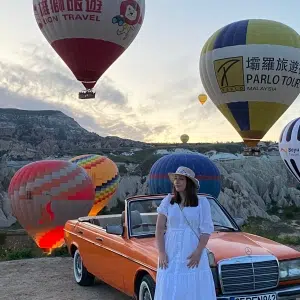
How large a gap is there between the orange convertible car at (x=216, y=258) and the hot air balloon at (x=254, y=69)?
46.1ft

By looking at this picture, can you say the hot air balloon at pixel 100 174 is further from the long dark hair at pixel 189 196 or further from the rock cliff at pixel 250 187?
the rock cliff at pixel 250 187

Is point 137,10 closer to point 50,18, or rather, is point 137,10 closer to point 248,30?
point 50,18

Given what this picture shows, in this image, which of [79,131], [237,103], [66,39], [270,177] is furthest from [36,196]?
[79,131]

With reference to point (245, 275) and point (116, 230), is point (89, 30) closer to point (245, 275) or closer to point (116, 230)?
point (116, 230)

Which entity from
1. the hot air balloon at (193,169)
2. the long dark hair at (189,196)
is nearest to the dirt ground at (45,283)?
the long dark hair at (189,196)

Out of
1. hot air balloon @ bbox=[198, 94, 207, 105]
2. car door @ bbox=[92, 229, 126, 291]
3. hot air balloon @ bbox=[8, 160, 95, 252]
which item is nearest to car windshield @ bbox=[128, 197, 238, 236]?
car door @ bbox=[92, 229, 126, 291]

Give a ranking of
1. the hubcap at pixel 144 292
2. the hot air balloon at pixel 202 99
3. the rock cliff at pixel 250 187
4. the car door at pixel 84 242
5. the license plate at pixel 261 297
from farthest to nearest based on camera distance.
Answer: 1. the rock cliff at pixel 250 187
2. the hot air balloon at pixel 202 99
3. the car door at pixel 84 242
4. the hubcap at pixel 144 292
5. the license plate at pixel 261 297

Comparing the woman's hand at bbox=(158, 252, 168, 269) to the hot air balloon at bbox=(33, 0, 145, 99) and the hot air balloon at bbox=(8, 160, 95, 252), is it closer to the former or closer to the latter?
the hot air balloon at bbox=(8, 160, 95, 252)

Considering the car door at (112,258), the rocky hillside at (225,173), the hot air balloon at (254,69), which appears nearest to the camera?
the car door at (112,258)

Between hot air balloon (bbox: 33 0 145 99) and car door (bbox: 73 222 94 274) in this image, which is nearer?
car door (bbox: 73 222 94 274)

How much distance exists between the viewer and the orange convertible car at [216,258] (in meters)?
5.71

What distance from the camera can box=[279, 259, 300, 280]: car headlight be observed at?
5934 mm

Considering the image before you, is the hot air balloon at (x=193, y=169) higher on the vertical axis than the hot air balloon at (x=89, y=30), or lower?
lower

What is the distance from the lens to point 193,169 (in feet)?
66.3
